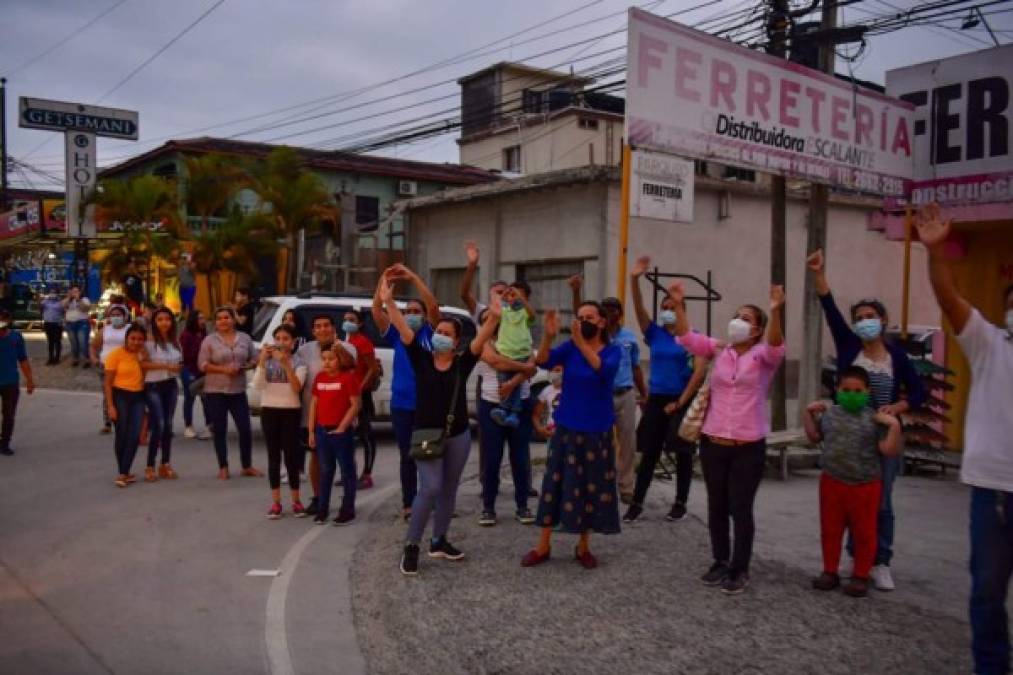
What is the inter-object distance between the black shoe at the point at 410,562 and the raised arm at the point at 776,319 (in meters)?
2.70

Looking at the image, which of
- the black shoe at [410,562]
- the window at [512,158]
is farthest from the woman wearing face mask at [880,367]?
the window at [512,158]

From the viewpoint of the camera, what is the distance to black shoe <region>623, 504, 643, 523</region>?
736 centimetres

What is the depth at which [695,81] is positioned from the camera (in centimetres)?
854

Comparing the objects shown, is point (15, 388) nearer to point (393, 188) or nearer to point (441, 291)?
point (441, 291)

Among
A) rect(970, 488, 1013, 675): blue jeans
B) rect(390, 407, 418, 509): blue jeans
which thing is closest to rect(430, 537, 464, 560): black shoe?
rect(390, 407, 418, 509): blue jeans

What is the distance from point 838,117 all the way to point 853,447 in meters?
5.92

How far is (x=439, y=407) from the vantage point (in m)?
6.03

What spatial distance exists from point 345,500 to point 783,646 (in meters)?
4.15

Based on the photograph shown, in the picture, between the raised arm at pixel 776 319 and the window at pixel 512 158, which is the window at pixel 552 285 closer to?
the raised arm at pixel 776 319

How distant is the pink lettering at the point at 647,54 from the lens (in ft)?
26.4

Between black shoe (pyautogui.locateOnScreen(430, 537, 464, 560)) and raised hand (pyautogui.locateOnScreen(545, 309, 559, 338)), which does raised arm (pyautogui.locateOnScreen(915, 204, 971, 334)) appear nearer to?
raised hand (pyautogui.locateOnScreen(545, 309, 559, 338))

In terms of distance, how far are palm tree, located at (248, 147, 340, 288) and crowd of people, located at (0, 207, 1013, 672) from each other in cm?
1686

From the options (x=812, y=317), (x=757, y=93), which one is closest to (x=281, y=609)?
(x=757, y=93)

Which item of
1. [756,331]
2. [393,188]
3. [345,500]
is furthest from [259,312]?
[393,188]
